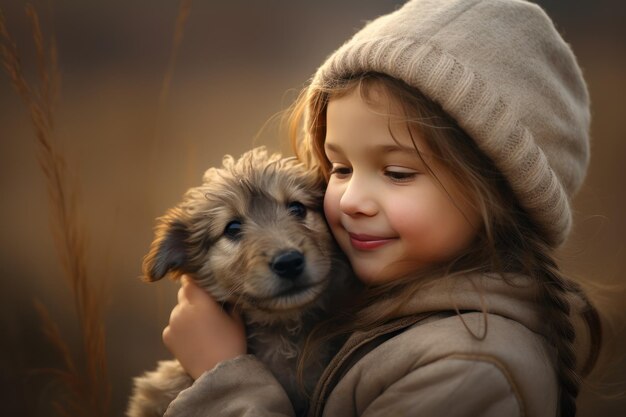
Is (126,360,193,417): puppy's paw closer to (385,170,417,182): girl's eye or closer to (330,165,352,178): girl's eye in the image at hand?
(330,165,352,178): girl's eye

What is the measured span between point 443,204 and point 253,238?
739 mm

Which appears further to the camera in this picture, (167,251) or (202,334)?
(167,251)

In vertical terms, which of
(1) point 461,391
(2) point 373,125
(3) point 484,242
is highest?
(2) point 373,125

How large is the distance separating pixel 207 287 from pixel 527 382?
50.6 inches

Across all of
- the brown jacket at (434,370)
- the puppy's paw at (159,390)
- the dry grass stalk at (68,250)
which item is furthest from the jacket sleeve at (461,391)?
the dry grass stalk at (68,250)

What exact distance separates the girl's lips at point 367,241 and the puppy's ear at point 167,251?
78cm

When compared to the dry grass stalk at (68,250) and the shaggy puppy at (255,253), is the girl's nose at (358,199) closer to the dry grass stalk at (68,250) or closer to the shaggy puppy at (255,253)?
the shaggy puppy at (255,253)

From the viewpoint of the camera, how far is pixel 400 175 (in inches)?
75.5

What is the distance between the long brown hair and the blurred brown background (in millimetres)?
664

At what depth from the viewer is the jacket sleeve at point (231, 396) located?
1884 millimetres

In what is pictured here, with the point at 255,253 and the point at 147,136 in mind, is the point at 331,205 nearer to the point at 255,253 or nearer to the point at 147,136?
the point at 255,253

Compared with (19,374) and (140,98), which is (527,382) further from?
(140,98)

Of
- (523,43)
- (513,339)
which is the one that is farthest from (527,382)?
(523,43)

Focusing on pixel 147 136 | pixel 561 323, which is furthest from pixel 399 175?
pixel 147 136
